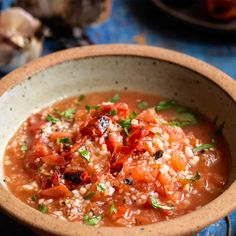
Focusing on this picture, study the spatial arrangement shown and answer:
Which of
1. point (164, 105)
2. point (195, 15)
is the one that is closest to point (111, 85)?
point (164, 105)

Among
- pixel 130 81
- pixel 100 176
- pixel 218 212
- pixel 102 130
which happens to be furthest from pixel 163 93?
pixel 218 212

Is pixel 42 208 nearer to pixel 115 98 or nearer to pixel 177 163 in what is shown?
pixel 177 163

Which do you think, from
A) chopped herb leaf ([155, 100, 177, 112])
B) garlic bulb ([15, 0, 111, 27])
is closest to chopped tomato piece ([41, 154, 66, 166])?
chopped herb leaf ([155, 100, 177, 112])

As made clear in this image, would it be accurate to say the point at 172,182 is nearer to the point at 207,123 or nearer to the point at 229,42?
the point at 207,123

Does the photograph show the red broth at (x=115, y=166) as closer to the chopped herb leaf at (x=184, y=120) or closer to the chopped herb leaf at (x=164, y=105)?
the chopped herb leaf at (x=184, y=120)

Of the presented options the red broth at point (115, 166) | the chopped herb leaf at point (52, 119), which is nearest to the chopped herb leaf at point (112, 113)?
the red broth at point (115, 166)

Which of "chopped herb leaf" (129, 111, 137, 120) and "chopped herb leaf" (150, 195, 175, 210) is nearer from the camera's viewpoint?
"chopped herb leaf" (150, 195, 175, 210)

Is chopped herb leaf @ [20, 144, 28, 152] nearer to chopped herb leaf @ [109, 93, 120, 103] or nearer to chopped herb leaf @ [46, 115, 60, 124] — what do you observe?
chopped herb leaf @ [46, 115, 60, 124]
